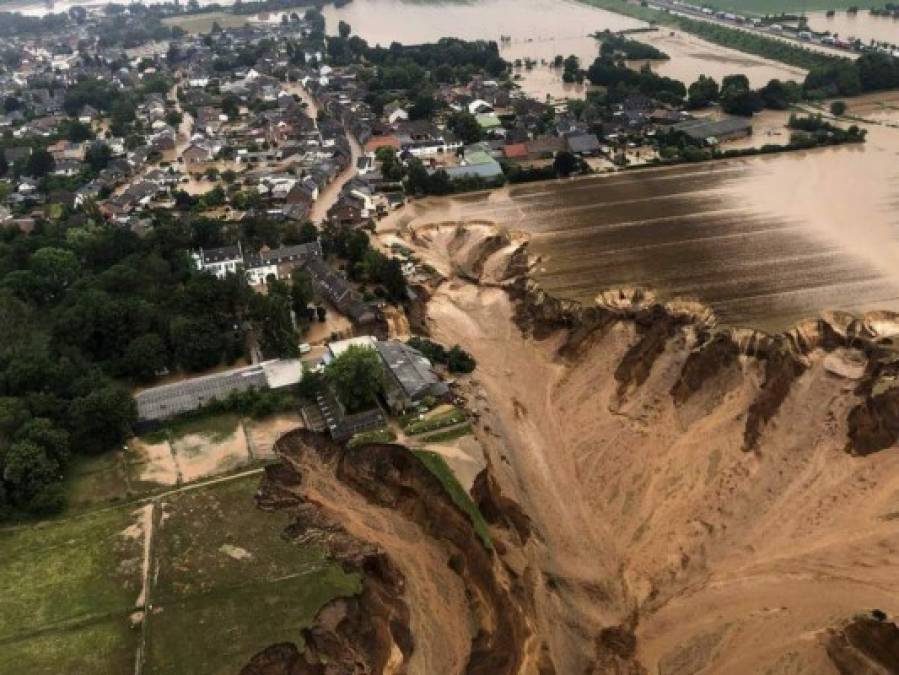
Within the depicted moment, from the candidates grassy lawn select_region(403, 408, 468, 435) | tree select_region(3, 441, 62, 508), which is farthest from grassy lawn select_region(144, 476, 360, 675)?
grassy lawn select_region(403, 408, 468, 435)

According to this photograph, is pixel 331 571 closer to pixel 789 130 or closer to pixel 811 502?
pixel 811 502

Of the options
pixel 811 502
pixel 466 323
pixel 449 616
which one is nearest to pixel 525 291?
pixel 466 323

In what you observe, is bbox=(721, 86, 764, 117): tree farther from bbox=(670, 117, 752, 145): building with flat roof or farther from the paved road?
the paved road

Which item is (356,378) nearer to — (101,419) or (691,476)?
(101,419)

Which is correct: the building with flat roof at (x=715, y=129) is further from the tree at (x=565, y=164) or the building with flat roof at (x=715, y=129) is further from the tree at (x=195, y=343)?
the tree at (x=195, y=343)

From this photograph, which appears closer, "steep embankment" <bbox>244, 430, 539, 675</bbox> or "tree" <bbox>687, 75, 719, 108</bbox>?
"steep embankment" <bbox>244, 430, 539, 675</bbox>

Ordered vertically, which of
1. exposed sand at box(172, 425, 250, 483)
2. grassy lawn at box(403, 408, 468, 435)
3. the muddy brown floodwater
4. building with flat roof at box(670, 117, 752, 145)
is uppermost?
building with flat roof at box(670, 117, 752, 145)
